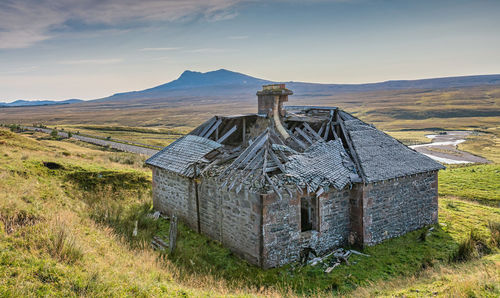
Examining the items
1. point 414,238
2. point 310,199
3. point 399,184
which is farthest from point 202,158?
point 414,238

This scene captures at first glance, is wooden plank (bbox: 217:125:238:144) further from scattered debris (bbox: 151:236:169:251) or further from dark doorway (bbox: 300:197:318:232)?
scattered debris (bbox: 151:236:169:251)

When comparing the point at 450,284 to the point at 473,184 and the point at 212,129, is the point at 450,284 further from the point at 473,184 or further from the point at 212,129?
the point at 473,184

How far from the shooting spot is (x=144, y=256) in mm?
9820

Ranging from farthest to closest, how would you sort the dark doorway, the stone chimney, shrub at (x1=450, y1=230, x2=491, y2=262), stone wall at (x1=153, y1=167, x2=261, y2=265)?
the stone chimney → the dark doorway → shrub at (x1=450, y1=230, x2=491, y2=262) → stone wall at (x1=153, y1=167, x2=261, y2=265)

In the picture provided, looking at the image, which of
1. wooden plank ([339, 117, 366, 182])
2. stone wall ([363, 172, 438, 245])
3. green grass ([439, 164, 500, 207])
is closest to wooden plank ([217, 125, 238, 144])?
wooden plank ([339, 117, 366, 182])

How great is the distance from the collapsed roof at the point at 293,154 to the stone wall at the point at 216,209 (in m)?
0.46

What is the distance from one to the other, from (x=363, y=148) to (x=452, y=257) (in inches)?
185

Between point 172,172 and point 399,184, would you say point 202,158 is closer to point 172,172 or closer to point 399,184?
point 172,172

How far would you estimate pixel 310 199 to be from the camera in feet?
39.9

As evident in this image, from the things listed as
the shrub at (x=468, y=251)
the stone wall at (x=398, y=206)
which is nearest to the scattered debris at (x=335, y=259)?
the stone wall at (x=398, y=206)

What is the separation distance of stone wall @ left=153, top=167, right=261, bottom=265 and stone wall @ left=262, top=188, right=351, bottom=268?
0.37m

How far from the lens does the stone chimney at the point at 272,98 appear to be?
14.5 m

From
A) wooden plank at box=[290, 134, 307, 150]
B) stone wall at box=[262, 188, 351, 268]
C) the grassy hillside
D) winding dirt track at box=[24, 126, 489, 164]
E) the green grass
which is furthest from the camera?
winding dirt track at box=[24, 126, 489, 164]

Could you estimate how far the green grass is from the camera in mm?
20672
